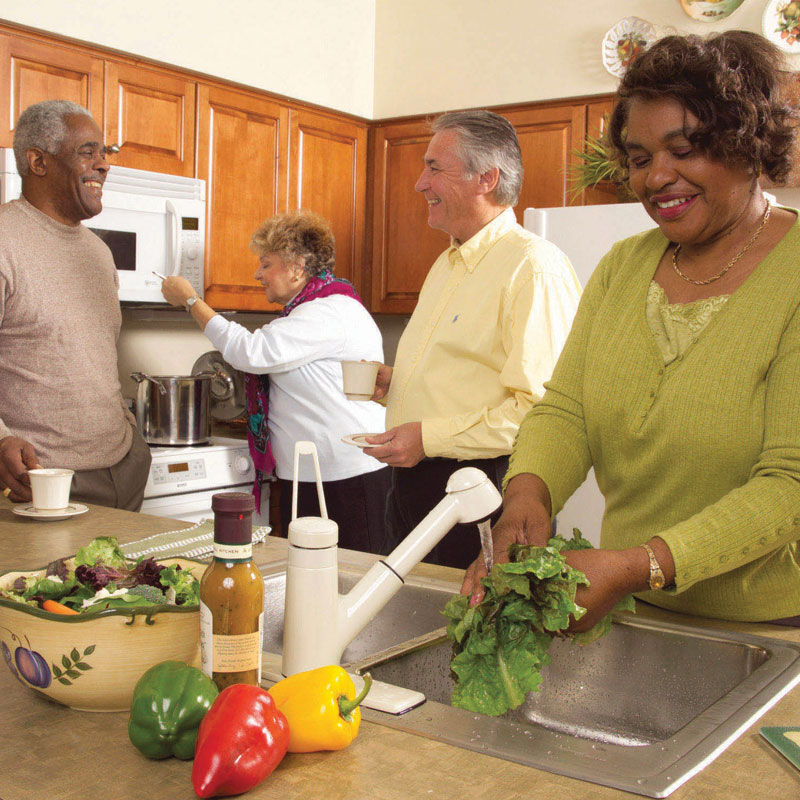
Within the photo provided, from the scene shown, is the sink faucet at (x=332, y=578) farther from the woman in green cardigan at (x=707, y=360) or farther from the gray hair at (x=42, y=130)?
the gray hair at (x=42, y=130)

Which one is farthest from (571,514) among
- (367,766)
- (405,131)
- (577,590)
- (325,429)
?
(367,766)

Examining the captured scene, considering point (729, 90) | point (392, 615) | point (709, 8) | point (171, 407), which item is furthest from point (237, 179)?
point (729, 90)

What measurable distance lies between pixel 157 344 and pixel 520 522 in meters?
2.68

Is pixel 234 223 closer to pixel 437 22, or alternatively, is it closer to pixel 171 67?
pixel 171 67

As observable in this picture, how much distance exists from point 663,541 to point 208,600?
19.5 inches

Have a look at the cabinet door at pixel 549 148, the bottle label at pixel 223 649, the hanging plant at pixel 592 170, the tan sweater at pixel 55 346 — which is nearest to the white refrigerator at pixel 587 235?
the hanging plant at pixel 592 170

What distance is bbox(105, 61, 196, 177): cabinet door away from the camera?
3010mm

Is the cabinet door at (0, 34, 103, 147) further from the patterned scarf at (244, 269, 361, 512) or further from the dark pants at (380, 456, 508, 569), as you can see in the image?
the dark pants at (380, 456, 508, 569)

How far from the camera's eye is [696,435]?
1144mm

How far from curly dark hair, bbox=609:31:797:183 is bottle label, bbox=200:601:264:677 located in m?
0.79

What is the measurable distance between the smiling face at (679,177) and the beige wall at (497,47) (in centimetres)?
232

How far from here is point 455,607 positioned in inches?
38.8

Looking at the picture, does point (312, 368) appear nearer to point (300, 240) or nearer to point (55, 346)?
point (300, 240)

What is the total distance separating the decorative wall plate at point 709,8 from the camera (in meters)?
3.22
